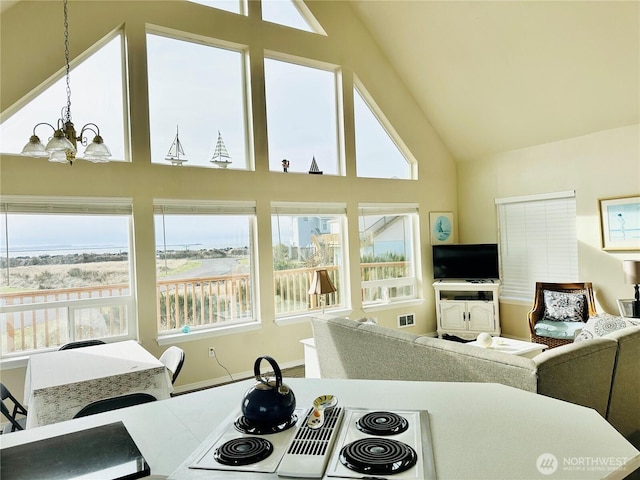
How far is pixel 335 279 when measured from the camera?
5.73 meters

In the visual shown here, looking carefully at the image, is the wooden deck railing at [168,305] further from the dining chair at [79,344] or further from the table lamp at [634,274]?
the table lamp at [634,274]

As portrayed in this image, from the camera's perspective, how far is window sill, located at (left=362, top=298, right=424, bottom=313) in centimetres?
586

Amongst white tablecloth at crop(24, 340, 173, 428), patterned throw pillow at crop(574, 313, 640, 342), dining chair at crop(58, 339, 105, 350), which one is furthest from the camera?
dining chair at crop(58, 339, 105, 350)

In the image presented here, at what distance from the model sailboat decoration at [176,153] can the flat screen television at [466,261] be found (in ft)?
12.3

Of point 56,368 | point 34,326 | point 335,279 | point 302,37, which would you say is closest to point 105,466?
point 56,368

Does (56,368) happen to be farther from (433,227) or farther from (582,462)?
Result: (433,227)

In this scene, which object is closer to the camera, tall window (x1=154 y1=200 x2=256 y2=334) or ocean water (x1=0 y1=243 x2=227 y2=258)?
ocean water (x1=0 y1=243 x2=227 y2=258)

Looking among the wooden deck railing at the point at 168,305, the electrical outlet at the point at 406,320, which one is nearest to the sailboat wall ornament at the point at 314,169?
the wooden deck railing at the point at 168,305

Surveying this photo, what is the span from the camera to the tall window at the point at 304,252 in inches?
207

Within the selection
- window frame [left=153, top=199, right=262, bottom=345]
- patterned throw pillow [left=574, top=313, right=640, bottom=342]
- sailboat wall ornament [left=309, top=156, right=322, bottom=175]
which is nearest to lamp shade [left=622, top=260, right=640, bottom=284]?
patterned throw pillow [left=574, top=313, right=640, bottom=342]

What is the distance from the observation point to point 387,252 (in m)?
6.20

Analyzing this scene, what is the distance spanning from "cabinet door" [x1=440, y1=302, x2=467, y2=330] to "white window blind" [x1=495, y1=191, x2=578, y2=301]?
0.75 meters

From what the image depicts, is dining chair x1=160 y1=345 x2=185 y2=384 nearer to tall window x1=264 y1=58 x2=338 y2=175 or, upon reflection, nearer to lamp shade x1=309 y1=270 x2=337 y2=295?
lamp shade x1=309 y1=270 x2=337 y2=295

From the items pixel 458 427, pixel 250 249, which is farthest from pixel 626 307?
pixel 458 427
